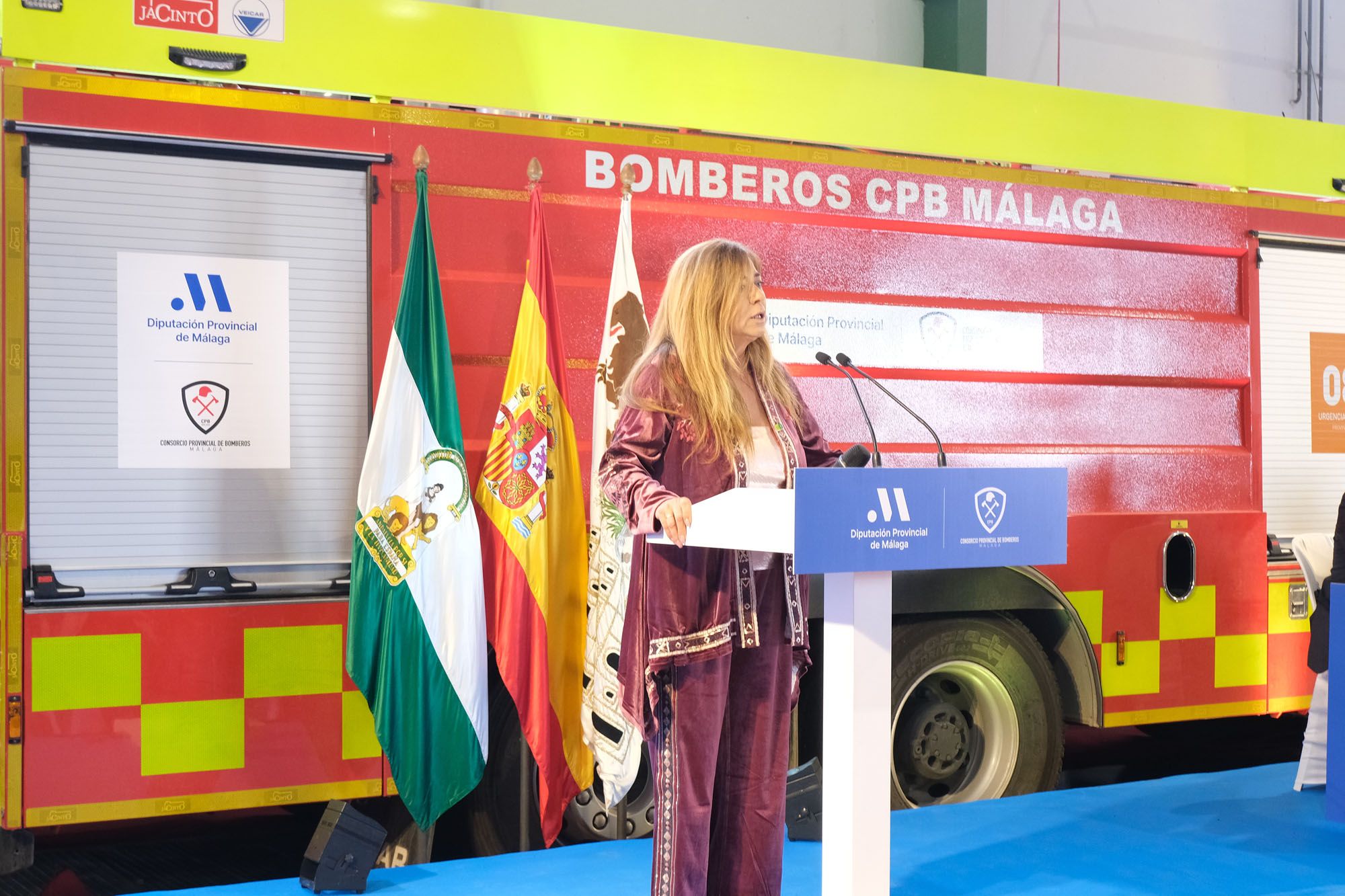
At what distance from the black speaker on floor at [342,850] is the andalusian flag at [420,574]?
0.19m

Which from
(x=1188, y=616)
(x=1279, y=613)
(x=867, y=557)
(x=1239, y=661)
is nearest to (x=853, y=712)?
(x=867, y=557)

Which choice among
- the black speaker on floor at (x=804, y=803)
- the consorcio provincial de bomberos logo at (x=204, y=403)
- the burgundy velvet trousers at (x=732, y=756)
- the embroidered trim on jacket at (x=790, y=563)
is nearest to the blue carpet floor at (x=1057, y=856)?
the black speaker on floor at (x=804, y=803)

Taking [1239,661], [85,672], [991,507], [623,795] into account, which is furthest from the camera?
[1239,661]

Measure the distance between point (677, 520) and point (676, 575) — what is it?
0.26 metres

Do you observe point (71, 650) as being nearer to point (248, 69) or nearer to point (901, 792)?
point (248, 69)

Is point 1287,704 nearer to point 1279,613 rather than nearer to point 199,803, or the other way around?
point 1279,613

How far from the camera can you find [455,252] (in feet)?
11.7

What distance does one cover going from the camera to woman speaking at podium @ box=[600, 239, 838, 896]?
2344 mm

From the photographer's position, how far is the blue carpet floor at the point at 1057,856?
10.7ft

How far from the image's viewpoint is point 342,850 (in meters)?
3.16

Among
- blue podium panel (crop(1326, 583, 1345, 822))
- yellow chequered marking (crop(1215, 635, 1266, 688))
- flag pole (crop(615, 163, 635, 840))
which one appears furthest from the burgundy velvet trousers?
yellow chequered marking (crop(1215, 635, 1266, 688))

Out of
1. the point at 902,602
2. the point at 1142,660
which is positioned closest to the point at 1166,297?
the point at 1142,660

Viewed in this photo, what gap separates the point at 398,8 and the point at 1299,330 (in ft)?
11.9

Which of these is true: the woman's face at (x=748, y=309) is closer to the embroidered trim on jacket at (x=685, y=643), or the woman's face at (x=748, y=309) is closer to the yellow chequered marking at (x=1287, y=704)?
the embroidered trim on jacket at (x=685, y=643)
